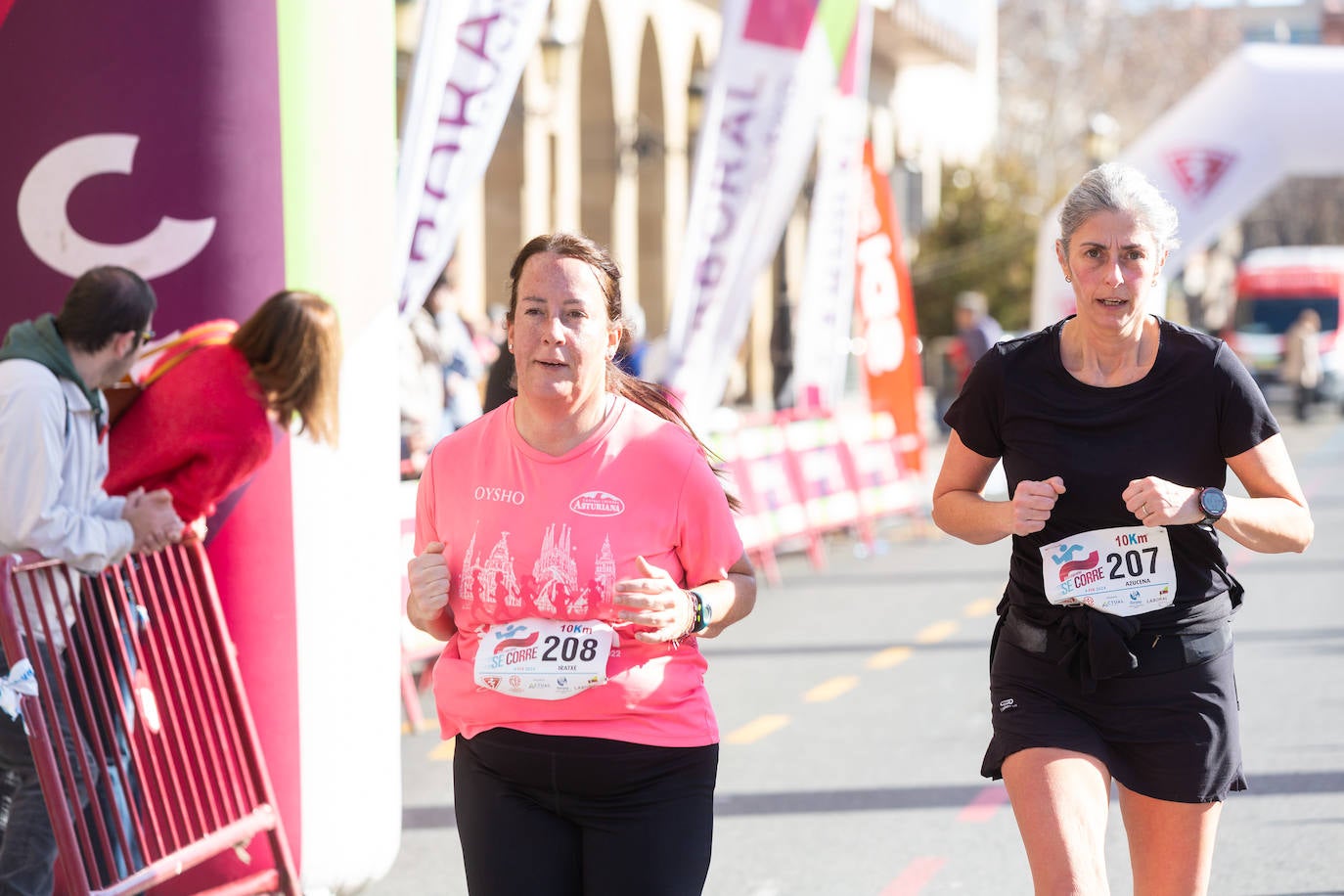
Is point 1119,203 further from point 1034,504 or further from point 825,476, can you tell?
point 825,476

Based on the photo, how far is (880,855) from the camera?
6.24m

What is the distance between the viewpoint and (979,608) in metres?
11.6

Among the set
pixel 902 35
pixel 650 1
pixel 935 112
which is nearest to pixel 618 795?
pixel 650 1

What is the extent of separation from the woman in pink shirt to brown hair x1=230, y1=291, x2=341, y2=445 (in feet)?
5.07

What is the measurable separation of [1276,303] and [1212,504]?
112 ft

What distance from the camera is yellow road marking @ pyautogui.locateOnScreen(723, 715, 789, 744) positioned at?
8062mm

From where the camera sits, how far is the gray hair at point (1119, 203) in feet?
12.1

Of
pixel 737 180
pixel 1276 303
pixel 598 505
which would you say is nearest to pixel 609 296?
pixel 598 505

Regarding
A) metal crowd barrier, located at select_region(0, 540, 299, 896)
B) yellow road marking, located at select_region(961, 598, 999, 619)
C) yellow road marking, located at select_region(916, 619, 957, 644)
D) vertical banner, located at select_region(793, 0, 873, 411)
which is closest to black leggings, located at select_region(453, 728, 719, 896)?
metal crowd barrier, located at select_region(0, 540, 299, 896)

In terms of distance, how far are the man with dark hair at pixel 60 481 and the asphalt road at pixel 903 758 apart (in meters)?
1.65

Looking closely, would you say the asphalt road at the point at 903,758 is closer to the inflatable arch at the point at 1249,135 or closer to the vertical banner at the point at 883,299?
the vertical banner at the point at 883,299

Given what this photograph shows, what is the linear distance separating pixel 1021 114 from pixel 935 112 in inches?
716

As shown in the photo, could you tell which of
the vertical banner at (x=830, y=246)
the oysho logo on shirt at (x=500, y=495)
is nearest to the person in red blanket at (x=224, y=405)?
the oysho logo on shirt at (x=500, y=495)

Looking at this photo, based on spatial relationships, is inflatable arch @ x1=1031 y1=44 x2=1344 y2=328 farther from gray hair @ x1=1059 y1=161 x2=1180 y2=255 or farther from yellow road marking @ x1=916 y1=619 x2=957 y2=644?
gray hair @ x1=1059 y1=161 x2=1180 y2=255
